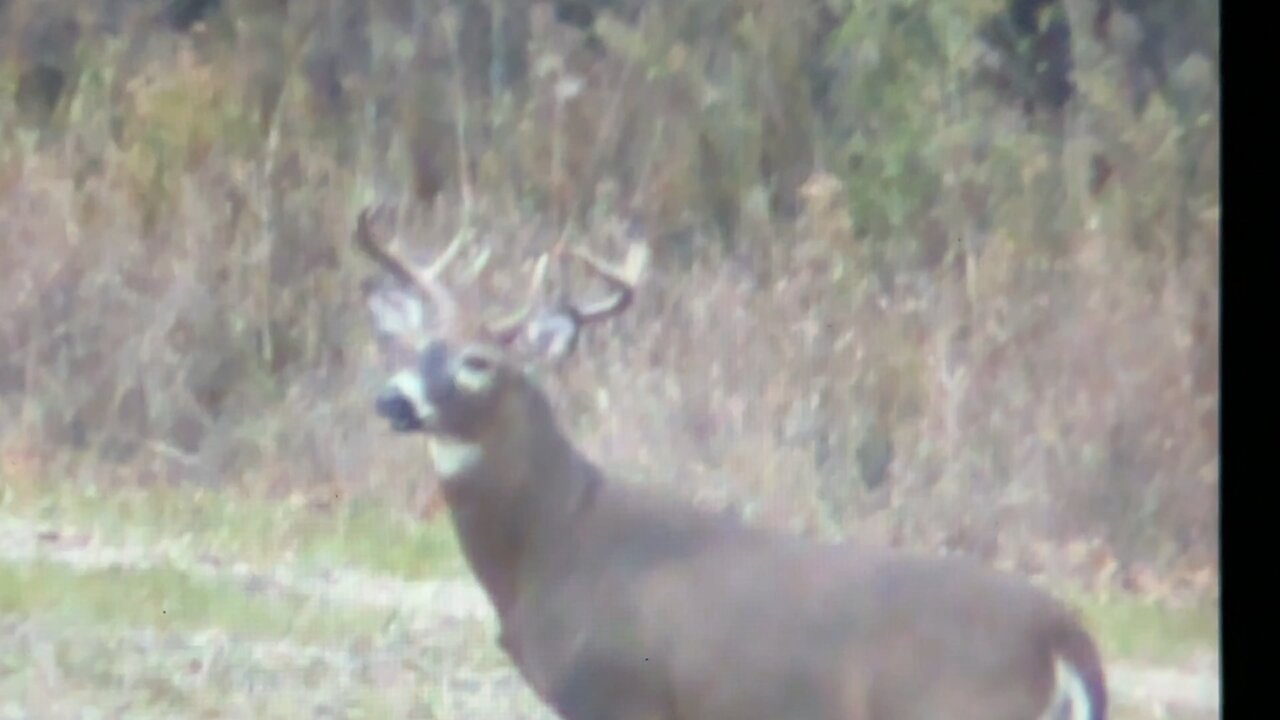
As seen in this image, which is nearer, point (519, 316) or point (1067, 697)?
point (1067, 697)

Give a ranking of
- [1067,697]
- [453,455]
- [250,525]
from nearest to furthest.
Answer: [1067,697] < [453,455] < [250,525]

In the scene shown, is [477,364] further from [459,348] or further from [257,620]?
[257,620]

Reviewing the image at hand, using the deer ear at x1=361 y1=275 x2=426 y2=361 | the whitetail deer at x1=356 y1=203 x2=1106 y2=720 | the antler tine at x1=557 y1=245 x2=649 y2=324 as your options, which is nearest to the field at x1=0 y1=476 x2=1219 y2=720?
the whitetail deer at x1=356 y1=203 x2=1106 y2=720

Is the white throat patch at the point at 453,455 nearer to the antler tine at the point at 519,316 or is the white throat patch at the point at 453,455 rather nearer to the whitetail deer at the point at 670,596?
the whitetail deer at the point at 670,596

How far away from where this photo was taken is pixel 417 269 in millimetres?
3166

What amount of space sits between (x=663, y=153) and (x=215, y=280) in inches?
30.2

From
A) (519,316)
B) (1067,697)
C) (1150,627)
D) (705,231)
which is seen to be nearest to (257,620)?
(519,316)

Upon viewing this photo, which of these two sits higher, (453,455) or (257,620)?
(453,455)

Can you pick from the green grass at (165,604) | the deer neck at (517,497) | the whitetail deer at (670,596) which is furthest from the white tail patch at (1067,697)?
the green grass at (165,604)

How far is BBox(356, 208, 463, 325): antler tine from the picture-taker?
3.11 metres


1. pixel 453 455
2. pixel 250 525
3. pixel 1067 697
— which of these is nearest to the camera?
pixel 1067 697

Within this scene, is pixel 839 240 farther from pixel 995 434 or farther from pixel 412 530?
pixel 412 530

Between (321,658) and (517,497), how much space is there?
1.35 ft
